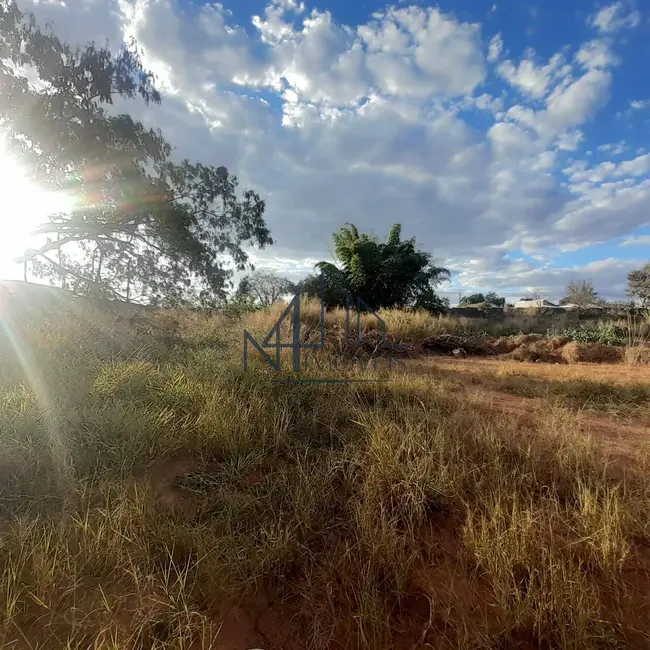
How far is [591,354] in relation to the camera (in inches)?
300

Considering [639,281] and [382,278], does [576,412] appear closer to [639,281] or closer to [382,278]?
[382,278]

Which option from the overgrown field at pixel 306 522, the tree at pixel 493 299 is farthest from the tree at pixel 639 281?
the overgrown field at pixel 306 522

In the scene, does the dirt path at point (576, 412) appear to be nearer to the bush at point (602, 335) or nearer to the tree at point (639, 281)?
the bush at point (602, 335)

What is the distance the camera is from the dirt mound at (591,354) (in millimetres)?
7551

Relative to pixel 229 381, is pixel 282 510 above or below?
below

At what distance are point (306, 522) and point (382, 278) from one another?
1309 centimetres

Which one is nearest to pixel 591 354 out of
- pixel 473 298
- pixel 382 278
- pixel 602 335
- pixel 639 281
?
pixel 602 335

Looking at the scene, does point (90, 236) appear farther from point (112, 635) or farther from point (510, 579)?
point (510, 579)

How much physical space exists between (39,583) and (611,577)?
93.5 inches

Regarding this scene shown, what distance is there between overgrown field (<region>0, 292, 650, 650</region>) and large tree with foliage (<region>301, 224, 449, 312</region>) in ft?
36.1

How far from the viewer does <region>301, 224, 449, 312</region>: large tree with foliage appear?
14.3 meters

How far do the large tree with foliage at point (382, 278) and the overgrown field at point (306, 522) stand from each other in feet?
36.1

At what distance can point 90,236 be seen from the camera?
761cm

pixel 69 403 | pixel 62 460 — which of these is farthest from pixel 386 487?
pixel 69 403
